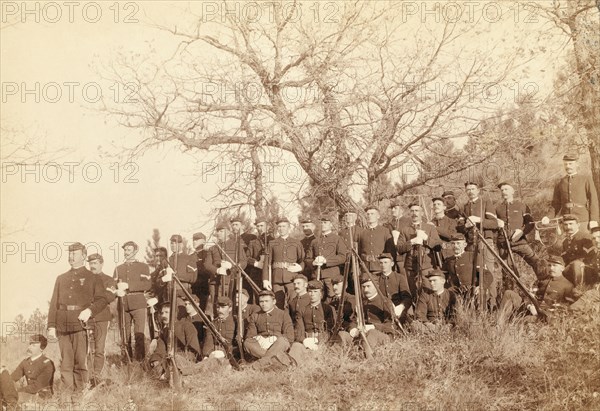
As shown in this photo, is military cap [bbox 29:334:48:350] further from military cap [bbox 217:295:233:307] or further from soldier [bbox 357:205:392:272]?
soldier [bbox 357:205:392:272]

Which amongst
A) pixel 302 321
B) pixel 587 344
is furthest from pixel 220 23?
pixel 587 344

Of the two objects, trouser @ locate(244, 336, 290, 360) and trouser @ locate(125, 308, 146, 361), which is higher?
trouser @ locate(125, 308, 146, 361)

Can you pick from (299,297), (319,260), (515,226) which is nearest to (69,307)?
(299,297)

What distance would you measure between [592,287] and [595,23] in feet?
15.6

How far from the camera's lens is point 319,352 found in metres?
8.00

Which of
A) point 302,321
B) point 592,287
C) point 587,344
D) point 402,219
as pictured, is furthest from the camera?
point 402,219

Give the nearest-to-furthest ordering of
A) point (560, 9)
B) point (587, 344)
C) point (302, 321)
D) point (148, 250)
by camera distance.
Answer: point (587, 344), point (302, 321), point (560, 9), point (148, 250)

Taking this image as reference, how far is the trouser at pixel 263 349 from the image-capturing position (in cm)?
812

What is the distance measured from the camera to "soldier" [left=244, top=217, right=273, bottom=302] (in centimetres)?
993

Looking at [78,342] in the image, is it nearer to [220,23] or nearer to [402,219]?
[402,219]

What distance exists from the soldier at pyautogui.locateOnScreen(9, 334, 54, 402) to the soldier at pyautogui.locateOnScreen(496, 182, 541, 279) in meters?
6.12

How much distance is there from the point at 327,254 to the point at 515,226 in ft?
8.57

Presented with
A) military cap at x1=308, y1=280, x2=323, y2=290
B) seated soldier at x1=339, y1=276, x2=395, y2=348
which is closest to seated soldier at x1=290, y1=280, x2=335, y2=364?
military cap at x1=308, y1=280, x2=323, y2=290

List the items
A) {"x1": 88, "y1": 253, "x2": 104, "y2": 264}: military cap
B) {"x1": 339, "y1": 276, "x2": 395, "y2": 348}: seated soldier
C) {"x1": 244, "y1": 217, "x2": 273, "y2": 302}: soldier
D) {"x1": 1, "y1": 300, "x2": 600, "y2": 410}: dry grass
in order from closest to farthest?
{"x1": 1, "y1": 300, "x2": 600, "y2": 410}: dry grass < {"x1": 339, "y1": 276, "x2": 395, "y2": 348}: seated soldier < {"x1": 88, "y1": 253, "x2": 104, "y2": 264}: military cap < {"x1": 244, "y1": 217, "x2": 273, "y2": 302}: soldier
